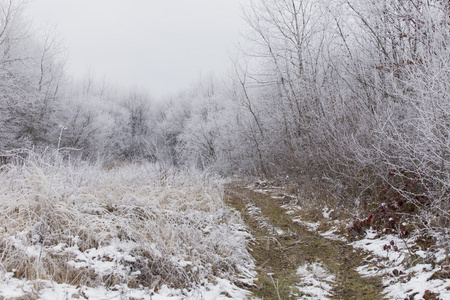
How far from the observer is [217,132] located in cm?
2531

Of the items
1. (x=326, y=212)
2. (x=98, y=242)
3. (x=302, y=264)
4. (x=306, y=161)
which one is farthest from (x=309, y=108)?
(x=98, y=242)

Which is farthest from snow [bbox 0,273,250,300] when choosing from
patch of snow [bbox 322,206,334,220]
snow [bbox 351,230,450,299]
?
patch of snow [bbox 322,206,334,220]

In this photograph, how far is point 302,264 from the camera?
4199 mm

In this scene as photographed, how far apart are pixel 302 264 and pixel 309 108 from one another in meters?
6.08

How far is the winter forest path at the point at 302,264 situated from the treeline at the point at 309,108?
3.61 ft

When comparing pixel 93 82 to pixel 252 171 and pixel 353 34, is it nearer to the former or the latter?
pixel 252 171

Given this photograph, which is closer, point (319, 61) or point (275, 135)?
point (319, 61)

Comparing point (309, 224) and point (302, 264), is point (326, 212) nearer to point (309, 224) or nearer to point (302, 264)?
point (309, 224)

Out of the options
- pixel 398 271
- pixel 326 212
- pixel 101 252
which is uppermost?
pixel 101 252

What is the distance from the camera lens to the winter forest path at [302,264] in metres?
3.26

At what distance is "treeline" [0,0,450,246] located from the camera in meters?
4.07

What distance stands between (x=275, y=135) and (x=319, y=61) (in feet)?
22.5

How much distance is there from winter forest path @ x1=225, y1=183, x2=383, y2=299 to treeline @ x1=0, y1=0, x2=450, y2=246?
3.61 ft

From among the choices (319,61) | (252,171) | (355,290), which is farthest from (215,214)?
(252,171)
